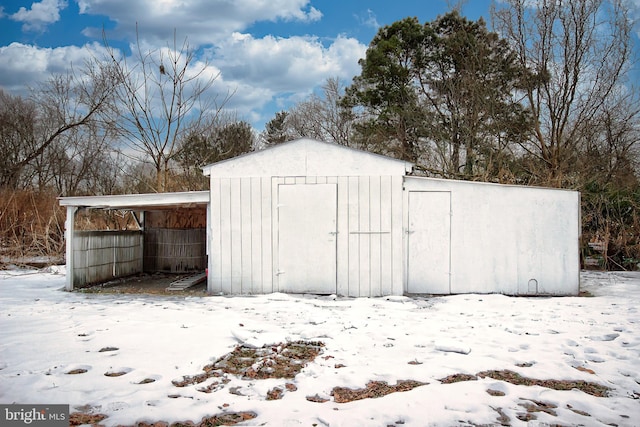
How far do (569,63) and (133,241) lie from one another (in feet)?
41.6

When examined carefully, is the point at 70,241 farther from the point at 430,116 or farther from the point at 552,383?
the point at 430,116

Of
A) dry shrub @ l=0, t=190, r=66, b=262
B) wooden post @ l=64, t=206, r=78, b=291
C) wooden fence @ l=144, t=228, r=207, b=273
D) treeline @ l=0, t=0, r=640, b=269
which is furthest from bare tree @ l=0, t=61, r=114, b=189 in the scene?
wooden post @ l=64, t=206, r=78, b=291

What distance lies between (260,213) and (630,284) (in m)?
7.55

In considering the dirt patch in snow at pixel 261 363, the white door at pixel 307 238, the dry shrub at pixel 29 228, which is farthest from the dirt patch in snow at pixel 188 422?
the dry shrub at pixel 29 228

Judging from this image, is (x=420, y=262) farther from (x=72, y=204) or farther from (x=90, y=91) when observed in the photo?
(x=90, y=91)

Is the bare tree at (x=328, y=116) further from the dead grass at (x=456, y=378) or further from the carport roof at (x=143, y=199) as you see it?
the dead grass at (x=456, y=378)

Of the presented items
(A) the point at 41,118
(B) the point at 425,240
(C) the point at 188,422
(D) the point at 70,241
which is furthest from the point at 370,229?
(A) the point at 41,118

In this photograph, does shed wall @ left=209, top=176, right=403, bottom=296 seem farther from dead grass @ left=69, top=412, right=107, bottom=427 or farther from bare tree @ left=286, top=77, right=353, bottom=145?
bare tree @ left=286, top=77, right=353, bottom=145

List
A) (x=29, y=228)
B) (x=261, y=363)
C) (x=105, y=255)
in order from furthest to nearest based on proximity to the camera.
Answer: (x=29, y=228)
(x=105, y=255)
(x=261, y=363)

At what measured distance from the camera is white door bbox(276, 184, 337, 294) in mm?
7977

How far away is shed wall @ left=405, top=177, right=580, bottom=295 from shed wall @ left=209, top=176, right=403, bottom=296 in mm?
816

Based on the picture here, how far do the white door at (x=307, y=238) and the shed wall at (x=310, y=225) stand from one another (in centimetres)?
9

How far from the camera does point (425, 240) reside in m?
8.06

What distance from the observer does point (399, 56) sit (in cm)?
1909
